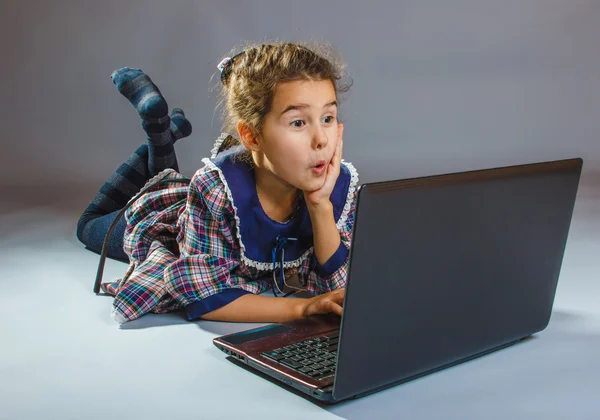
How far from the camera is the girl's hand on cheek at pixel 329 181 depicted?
1757 millimetres

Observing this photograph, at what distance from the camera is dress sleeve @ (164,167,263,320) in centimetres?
179

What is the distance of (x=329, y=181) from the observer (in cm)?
177

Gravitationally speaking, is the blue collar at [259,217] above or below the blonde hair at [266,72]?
below

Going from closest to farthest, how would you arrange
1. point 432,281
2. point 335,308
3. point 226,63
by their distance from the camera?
point 432,281, point 335,308, point 226,63

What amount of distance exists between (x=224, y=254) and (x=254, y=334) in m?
0.32

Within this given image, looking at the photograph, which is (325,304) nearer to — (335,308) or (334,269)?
(335,308)

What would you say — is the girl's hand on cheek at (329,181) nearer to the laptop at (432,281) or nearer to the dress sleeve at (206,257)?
the dress sleeve at (206,257)

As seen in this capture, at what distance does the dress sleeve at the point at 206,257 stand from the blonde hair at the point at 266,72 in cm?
16

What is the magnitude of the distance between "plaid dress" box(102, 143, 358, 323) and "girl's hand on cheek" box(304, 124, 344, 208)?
4.8 inches

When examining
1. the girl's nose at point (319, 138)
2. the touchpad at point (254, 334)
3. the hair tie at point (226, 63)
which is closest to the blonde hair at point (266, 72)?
the hair tie at point (226, 63)

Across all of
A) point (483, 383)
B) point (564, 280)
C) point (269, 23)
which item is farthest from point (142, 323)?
point (269, 23)

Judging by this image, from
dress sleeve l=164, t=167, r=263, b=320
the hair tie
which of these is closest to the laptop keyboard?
dress sleeve l=164, t=167, r=263, b=320

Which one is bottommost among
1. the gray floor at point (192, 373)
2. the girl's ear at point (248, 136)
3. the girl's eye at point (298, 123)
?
the gray floor at point (192, 373)

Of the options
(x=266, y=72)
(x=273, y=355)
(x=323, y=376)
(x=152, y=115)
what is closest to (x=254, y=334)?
(x=273, y=355)
